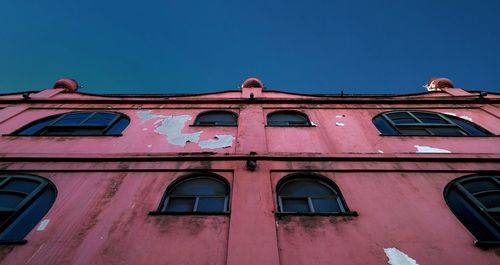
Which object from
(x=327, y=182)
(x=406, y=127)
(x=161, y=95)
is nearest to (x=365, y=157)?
(x=327, y=182)

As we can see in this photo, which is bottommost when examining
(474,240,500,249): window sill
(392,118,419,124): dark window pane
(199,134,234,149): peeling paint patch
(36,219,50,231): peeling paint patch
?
(474,240,500,249): window sill

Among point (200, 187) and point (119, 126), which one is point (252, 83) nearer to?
point (119, 126)

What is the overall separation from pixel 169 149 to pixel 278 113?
3.19 metres

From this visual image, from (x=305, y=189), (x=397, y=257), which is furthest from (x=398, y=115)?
(x=397, y=257)

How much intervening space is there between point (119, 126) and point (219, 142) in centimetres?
262

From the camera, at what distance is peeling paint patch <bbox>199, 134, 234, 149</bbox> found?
7.86 metres

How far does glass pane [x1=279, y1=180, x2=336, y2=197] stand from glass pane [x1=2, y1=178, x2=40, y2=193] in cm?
435

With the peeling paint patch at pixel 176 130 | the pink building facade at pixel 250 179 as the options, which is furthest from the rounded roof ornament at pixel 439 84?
the peeling paint patch at pixel 176 130

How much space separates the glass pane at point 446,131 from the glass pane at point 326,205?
3.74m

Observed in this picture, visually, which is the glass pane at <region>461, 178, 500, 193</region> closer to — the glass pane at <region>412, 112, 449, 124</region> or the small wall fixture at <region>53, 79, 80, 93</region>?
the glass pane at <region>412, 112, 449, 124</region>

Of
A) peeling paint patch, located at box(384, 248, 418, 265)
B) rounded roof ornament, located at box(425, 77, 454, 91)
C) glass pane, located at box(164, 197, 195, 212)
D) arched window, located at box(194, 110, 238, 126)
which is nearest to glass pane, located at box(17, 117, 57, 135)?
arched window, located at box(194, 110, 238, 126)

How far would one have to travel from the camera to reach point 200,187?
6625mm

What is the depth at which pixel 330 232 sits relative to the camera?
17.4 ft

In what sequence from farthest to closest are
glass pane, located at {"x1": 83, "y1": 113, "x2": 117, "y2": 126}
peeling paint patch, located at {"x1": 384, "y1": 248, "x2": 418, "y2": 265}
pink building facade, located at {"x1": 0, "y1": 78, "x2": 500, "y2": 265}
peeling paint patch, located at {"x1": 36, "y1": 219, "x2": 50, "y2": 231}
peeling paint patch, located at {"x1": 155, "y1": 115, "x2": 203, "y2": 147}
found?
1. glass pane, located at {"x1": 83, "y1": 113, "x2": 117, "y2": 126}
2. peeling paint patch, located at {"x1": 155, "y1": 115, "x2": 203, "y2": 147}
3. peeling paint patch, located at {"x1": 36, "y1": 219, "x2": 50, "y2": 231}
4. pink building facade, located at {"x1": 0, "y1": 78, "x2": 500, "y2": 265}
5. peeling paint patch, located at {"x1": 384, "y1": 248, "x2": 418, "y2": 265}
